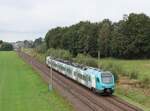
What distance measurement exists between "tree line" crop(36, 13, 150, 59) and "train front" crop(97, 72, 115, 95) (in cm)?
7026


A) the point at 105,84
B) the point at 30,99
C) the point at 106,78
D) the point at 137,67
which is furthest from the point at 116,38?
the point at 30,99

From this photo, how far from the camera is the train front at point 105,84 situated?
46375 millimetres

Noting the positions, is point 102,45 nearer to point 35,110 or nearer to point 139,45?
point 139,45

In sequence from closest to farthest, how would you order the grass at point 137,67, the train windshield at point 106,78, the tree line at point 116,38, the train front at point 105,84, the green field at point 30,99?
the green field at point 30,99 → the train front at point 105,84 → the train windshield at point 106,78 → the grass at point 137,67 → the tree line at point 116,38

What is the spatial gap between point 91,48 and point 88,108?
96351 mm

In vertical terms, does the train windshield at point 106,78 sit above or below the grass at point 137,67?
above

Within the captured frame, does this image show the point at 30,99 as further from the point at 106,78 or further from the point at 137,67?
the point at 137,67

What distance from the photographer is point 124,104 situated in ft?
133

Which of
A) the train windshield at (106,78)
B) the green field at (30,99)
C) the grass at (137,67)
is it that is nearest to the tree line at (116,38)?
the grass at (137,67)

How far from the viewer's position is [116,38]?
121 metres

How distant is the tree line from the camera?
4619 inches

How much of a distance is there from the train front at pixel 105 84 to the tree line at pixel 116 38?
231 feet

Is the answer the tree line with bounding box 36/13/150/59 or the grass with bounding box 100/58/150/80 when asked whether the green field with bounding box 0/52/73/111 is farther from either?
the tree line with bounding box 36/13/150/59

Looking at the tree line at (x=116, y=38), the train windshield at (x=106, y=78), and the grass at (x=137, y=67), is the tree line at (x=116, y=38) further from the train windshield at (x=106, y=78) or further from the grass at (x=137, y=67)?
the train windshield at (x=106, y=78)
